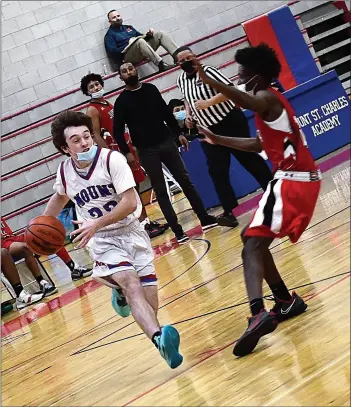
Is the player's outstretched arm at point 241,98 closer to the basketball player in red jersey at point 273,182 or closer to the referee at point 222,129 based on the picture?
the basketball player in red jersey at point 273,182

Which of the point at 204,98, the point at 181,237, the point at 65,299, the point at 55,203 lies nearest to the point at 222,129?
the point at 204,98

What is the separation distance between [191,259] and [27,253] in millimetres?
1903

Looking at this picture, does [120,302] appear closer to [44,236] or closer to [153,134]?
[44,236]

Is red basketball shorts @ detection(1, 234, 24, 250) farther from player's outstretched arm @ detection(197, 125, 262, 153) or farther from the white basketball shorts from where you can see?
player's outstretched arm @ detection(197, 125, 262, 153)

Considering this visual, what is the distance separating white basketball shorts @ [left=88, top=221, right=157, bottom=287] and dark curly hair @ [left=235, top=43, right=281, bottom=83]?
1.21m

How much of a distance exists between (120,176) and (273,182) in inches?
33.2

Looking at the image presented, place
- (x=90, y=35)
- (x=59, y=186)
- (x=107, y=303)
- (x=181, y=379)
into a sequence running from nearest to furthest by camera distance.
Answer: (x=181, y=379) → (x=59, y=186) → (x=107, y=303) → (x=90, y=35)

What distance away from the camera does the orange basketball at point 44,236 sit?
523cm

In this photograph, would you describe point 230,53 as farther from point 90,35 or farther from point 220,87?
point 220,87

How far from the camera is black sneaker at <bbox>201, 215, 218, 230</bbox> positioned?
849cm

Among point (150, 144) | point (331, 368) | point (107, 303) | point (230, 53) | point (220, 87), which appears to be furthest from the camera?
point (230, 53)

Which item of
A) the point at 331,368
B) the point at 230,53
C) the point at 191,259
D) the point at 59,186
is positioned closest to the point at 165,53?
the point at 230,53

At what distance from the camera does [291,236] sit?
4215 millimetres

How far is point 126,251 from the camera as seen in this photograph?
Result: 4.85 meters
